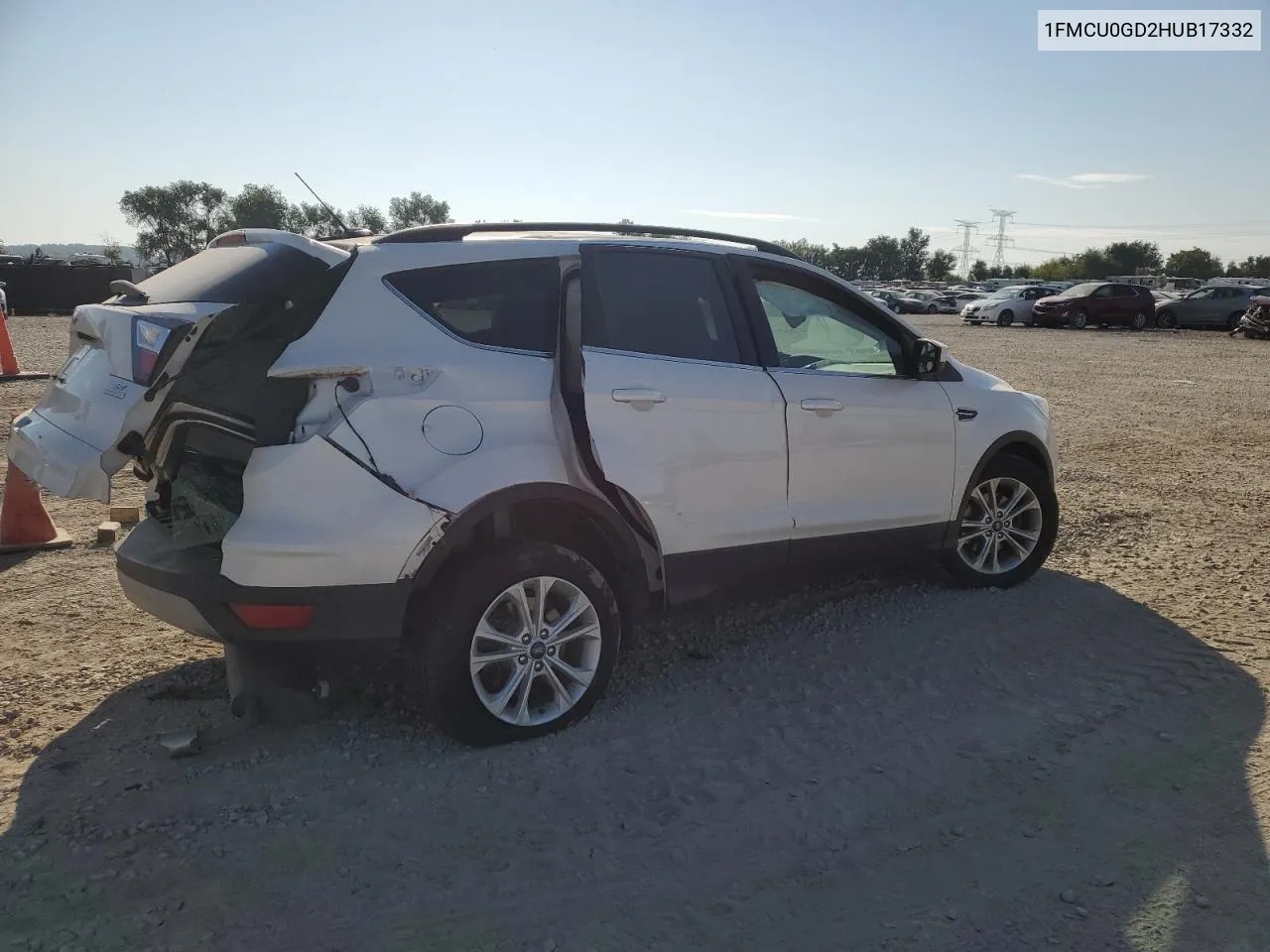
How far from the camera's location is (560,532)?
3.95 meters

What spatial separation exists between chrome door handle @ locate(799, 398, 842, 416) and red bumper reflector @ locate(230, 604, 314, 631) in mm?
2272

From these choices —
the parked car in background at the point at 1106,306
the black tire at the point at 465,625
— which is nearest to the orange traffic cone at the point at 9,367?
the black tire at the point at 465,625

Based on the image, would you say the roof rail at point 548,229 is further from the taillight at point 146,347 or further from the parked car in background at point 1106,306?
the parked car in background at point 1106,306

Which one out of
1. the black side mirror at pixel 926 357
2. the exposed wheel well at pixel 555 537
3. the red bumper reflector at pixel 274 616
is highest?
the black side mirror at pixel 926 357

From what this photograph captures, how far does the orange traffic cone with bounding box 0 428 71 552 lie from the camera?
5.84 meters

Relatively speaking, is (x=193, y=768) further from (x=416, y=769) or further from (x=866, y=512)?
(x=866, y=512)

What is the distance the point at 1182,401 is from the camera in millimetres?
13422

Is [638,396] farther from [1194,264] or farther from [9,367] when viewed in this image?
[1194,264]

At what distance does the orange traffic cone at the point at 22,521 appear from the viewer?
5.84 m

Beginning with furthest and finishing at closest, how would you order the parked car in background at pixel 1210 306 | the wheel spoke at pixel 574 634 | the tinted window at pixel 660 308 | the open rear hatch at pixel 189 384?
the parked car in background at pixel 1210 306 < the tinted window at pixel 660 308 < the wheel spoke at pixel 574 634 < the open rear hatch at pixel 189 384

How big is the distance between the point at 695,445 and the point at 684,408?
16 cm

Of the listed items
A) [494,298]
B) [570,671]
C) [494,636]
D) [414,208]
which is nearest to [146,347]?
[494,298]

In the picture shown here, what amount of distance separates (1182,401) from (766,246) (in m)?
11.0

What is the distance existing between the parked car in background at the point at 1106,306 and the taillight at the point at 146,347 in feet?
115
